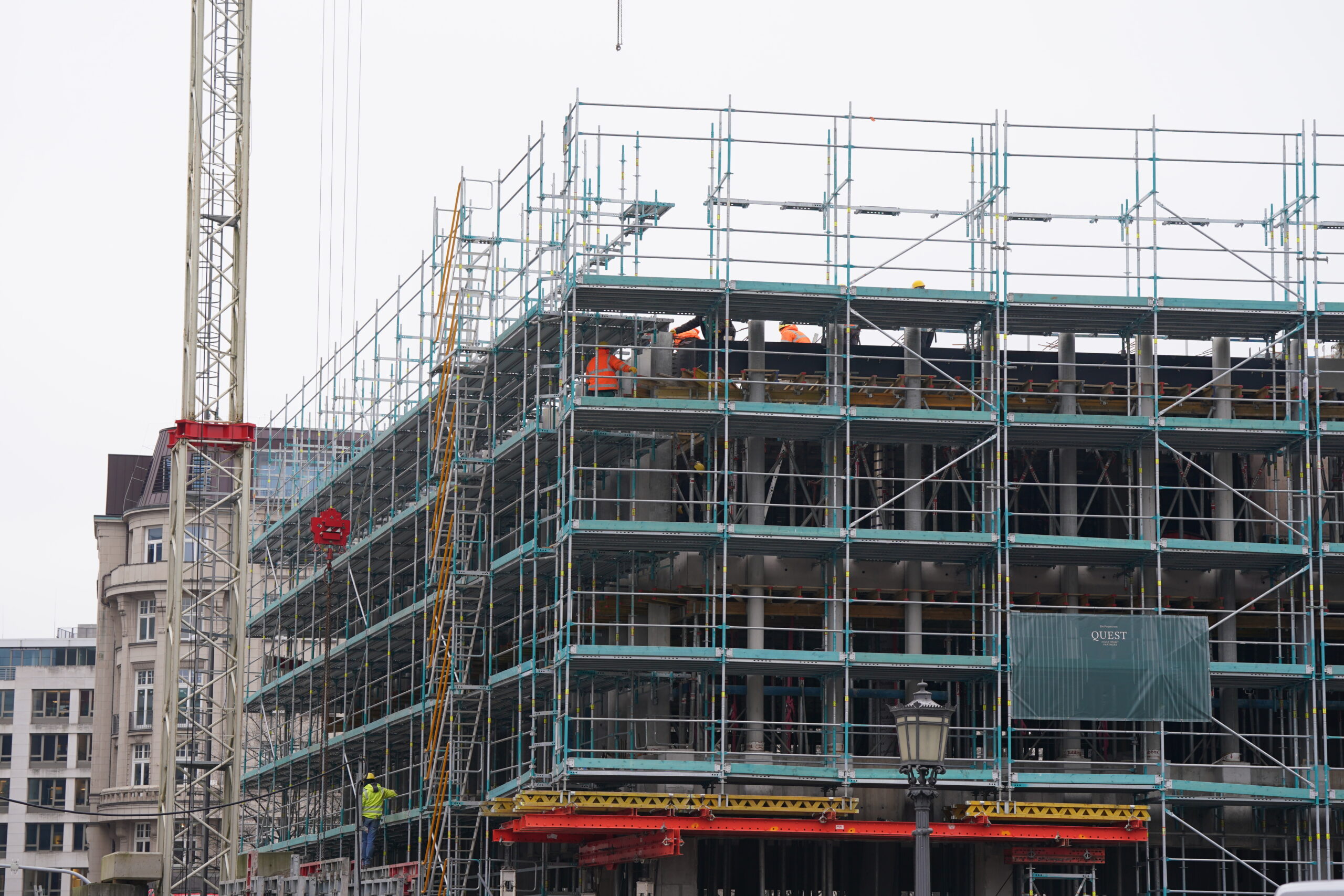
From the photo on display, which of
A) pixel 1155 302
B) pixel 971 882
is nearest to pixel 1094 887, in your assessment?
pixel 971 882

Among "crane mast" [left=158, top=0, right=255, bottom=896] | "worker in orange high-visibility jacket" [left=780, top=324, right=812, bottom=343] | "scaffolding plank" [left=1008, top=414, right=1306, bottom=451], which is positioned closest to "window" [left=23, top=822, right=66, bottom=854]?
"crane mast" [left=158, top=0, right=255, bottom=896]

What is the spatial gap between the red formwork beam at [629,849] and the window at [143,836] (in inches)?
2076

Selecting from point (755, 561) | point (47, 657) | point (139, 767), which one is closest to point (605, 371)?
point (755, 561)

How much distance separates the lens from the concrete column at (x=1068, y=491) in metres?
42.8

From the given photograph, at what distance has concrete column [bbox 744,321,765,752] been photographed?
4191 cm

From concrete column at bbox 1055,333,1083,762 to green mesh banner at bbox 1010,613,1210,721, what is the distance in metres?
1.38

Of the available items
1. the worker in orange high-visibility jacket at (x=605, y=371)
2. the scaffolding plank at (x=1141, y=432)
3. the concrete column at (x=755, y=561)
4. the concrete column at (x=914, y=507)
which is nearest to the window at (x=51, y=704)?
the worker in orange high-visibility jacket at (x=605, y=371)

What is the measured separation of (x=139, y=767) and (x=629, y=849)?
55.0 m

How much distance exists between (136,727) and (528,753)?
1860 inches

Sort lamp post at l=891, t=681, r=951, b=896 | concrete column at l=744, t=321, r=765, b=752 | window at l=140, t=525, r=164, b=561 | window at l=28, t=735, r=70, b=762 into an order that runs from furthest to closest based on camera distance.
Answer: window at l=28, t=735, r=70, b=762 → window at l=140, t=525, r=164, b=561 → concrete column at l=744, t=321, r=765, b=752 → lamp post at l=891, t=681, r=951, b=896

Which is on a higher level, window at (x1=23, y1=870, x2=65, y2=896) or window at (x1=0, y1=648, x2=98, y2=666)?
window at (x1=0, y1=648, x2=98, y2=666)

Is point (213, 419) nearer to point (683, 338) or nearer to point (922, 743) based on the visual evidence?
point (683, 338)

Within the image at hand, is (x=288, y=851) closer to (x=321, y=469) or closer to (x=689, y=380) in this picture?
(x=321, y=469)

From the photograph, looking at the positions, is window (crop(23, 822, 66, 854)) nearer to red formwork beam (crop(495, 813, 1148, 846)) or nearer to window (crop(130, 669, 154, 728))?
window (crop(130, 669, 154, 728))
